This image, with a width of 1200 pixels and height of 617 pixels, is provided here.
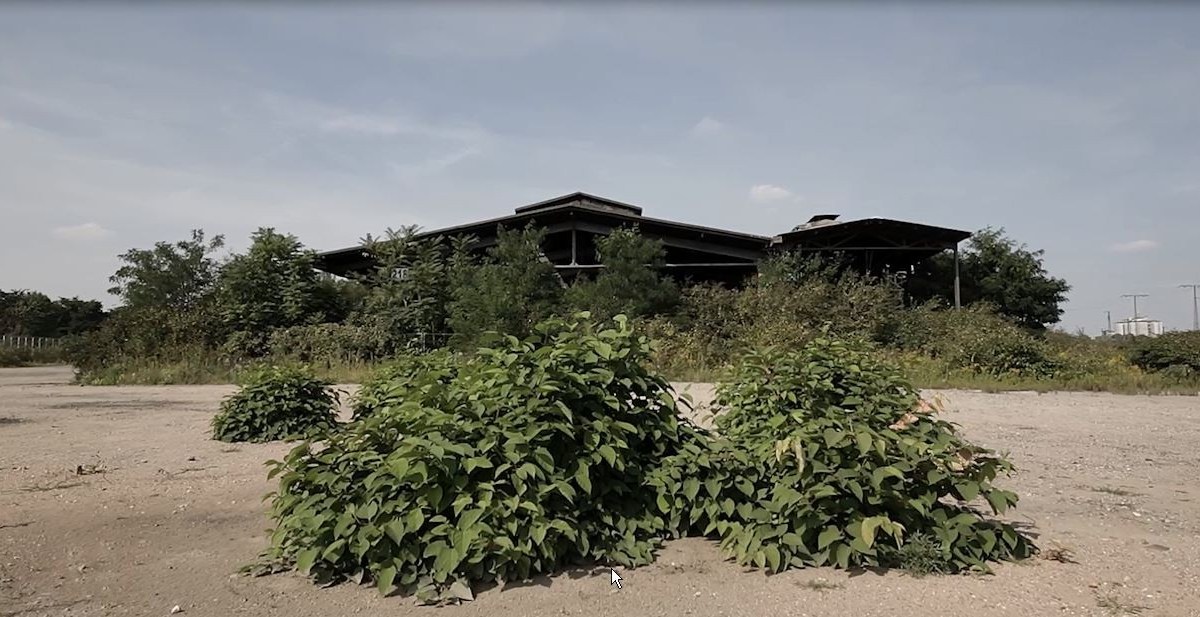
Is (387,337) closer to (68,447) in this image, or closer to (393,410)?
(68,447)

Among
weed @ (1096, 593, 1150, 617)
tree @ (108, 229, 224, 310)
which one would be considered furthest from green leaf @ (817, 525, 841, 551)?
tree @ (108, 229, 224, 310)

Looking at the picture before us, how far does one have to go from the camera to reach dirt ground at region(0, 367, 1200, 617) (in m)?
3.50

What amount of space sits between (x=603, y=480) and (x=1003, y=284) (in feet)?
101

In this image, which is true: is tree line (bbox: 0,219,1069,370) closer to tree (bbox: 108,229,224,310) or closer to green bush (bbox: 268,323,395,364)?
green bush (bbox: 268,323,395,364)

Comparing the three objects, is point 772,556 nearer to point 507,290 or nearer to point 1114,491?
point 1114,491

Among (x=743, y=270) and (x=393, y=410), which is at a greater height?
(x=743, y=270)

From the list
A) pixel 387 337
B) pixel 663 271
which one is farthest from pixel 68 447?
pixel 663 271

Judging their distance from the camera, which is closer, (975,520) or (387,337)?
(975,520)

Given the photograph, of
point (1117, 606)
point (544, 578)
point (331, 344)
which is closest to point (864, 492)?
point (1117, 606)

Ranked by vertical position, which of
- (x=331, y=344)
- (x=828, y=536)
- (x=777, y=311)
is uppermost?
(x=777, y=311)

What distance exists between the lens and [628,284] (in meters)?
22.6

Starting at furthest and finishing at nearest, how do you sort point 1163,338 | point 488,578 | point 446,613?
point 1163,338 < point 488,578 < point 446,613

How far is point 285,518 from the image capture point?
152 inches

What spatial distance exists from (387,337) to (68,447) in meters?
14.7
